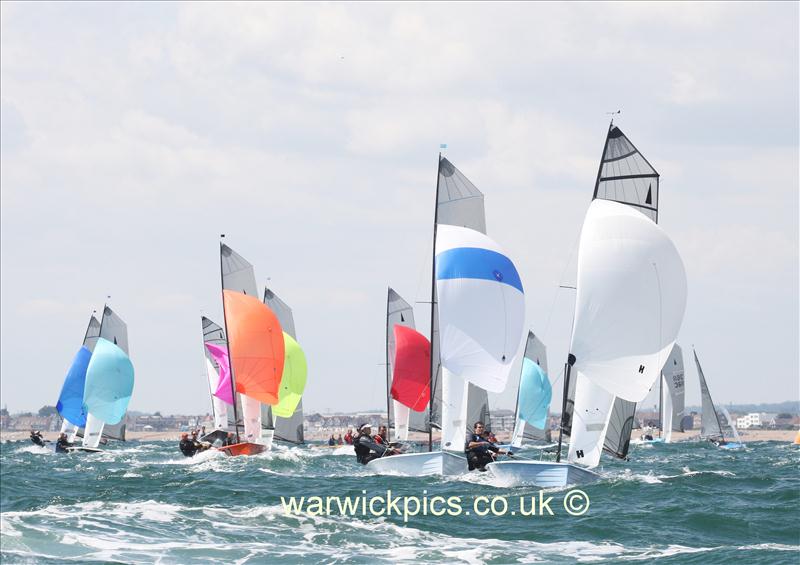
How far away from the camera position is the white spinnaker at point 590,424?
90.9ft

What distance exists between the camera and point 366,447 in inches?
1389

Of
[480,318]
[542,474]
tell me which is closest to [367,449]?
[480,318]

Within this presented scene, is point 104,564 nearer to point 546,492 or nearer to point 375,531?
point 375,531

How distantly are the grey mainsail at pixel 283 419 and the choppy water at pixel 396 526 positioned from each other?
23785 mm

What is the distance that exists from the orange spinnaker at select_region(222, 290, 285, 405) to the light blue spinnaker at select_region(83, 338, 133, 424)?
14068 millimetres

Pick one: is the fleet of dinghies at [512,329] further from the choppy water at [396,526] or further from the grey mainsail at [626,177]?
the choppy water at [396,526]

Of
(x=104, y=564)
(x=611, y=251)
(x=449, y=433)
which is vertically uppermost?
(x=611, y=251)

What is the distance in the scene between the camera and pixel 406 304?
5284 centimetres

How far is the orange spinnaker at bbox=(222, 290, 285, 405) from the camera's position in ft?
146

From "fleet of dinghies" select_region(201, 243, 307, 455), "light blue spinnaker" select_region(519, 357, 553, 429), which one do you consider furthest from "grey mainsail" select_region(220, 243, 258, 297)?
"light blue spinnaker" select_region(519, 357, 553, 429)

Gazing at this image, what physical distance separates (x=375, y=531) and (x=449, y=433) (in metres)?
12.8

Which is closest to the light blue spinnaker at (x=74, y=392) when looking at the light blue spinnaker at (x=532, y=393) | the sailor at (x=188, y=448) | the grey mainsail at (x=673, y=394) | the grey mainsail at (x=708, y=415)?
the sailor at (x=188, y=448)

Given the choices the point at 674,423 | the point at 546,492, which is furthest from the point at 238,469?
Answer: the point at 674,423

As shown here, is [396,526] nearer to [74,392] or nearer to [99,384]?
[99,384]
